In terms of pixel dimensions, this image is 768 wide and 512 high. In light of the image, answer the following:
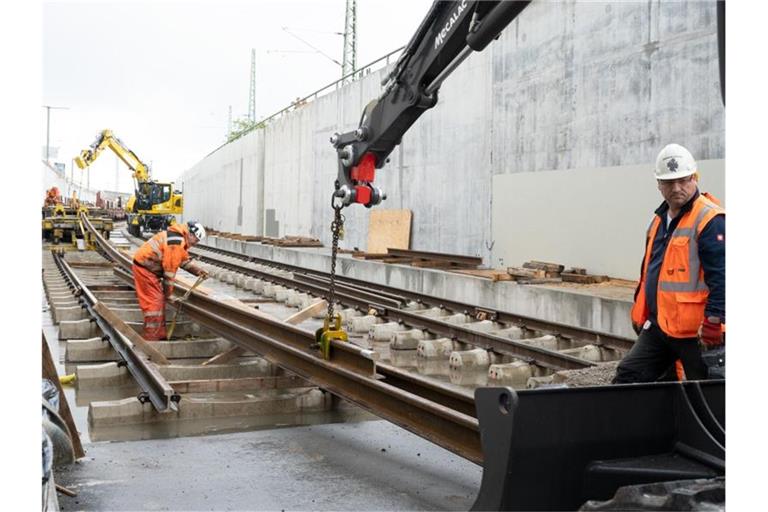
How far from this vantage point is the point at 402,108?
645 centimetres

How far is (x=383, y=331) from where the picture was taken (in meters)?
10.9

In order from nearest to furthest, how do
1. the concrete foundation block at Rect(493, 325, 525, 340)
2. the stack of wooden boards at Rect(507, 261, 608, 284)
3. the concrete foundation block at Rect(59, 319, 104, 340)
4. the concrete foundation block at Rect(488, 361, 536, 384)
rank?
the concrete foundation block at Rect(488, 361, 536, 384)
the concrete foundation block at Rect(493, 325, 525, 340)
the concrete foundation block at Rect(59, 319, 104, 340)
the stack of wooden boards at Rect(507, 261, 608, 284)

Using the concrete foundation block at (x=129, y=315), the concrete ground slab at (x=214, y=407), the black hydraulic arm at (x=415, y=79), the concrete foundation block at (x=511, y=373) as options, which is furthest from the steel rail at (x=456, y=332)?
the concrete foundation block at (x=129, y=315)

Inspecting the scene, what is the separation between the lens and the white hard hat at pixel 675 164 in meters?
4.36

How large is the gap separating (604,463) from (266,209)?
113ft

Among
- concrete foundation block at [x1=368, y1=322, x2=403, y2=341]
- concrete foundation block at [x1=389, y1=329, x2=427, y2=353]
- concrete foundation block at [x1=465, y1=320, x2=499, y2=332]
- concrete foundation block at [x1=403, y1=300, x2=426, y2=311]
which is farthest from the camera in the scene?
concrete foundation block at [x1=403, y1=300, x2=426, y2=311]

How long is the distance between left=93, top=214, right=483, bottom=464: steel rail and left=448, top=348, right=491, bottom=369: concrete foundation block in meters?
Result: 1.98

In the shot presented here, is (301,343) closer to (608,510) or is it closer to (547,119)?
(608,510)

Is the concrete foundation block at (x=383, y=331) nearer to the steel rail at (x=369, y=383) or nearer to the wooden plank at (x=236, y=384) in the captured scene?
the steel rail at (x=369, y=383)

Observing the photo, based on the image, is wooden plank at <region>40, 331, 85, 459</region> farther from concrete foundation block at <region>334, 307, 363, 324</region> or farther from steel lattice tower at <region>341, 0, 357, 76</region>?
steel lattice tower at <region>341, 0, 357, 76</region>

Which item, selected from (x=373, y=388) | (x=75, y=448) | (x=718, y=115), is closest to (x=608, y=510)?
(x=373, y=388)

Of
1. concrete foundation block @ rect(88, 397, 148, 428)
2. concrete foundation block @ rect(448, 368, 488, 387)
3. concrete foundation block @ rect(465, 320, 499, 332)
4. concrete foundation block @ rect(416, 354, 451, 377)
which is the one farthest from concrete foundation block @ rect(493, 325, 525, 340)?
concrete foundation block @ rect(88, 397, 148, 428)

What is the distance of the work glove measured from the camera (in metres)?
4.17

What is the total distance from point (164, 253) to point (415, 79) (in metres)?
4.88
